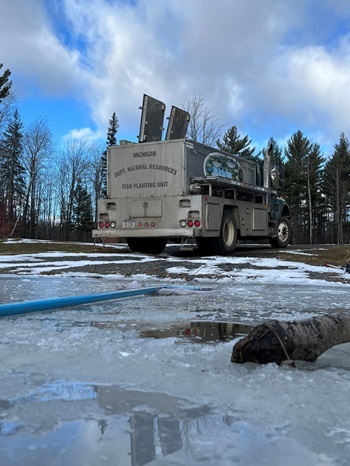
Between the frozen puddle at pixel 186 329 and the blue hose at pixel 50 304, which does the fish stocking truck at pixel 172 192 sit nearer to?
the blue hose at pixel 50 304

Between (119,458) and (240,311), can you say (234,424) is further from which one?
(240,311)

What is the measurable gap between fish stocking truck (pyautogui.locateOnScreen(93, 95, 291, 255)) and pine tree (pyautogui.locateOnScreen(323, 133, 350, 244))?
1488 inches

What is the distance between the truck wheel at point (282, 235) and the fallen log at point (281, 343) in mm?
13895

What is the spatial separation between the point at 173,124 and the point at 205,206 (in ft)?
9.73

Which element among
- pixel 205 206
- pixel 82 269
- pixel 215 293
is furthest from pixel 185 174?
pixel 215 293

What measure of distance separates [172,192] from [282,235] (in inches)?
254

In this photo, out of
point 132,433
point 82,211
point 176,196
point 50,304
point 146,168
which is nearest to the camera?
point 132,433

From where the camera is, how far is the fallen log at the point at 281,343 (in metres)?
2.51

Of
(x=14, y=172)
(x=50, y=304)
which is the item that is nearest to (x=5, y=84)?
(x=14, y=172)

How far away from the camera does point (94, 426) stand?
5.63ft

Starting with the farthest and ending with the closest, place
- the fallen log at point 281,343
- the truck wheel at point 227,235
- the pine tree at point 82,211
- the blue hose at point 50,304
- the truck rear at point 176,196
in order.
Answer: the pine tree at point 82,211
the truck wheel at point 227,235
the truck rear at point 176,196
the blue hose at point 50,304
the fallen log at point 281,343

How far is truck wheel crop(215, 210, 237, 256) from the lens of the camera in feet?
41.2

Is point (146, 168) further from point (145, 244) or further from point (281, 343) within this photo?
point (281, 343)

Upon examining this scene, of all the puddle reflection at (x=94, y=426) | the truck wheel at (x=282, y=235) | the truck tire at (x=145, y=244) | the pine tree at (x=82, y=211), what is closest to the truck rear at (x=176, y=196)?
the truck tire at (x=145, y=244)
